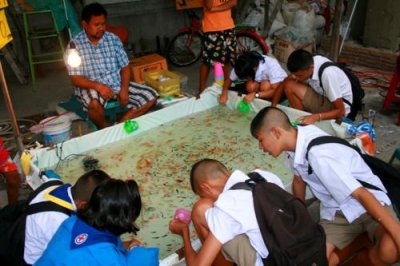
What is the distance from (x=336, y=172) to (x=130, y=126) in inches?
77.0

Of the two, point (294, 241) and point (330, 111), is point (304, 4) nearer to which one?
point (330, 111)

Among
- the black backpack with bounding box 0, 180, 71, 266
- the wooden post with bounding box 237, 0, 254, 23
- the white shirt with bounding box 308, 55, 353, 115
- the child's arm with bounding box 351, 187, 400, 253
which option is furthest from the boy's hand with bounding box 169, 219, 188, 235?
the wooden post with bounding box 237, 0, 254, 23

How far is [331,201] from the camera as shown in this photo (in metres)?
1.92

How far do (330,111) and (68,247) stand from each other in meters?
2.29

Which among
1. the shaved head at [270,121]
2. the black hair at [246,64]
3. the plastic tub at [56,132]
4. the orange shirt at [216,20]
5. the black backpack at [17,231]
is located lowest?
the plastic tub at [56,132]

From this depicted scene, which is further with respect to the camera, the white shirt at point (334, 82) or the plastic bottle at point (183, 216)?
the white shirt at point (334, 82)

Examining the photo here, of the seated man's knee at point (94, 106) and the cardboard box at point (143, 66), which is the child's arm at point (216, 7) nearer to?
the cardboard box at point (143, 66)

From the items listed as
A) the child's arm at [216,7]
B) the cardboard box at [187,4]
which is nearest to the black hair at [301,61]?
the child's arm at [216,7]

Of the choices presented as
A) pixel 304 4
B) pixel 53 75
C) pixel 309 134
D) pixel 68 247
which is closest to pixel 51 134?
pixel 68 247

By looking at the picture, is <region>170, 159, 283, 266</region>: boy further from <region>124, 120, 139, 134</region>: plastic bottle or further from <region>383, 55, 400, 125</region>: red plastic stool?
<region>383, 55, 400, 125</region>: red plastic stool

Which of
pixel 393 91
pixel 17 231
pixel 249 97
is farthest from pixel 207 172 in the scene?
pixel 393 91

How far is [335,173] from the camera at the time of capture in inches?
65.2

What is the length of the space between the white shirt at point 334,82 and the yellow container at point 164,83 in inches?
60.0

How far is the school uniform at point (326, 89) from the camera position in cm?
290
